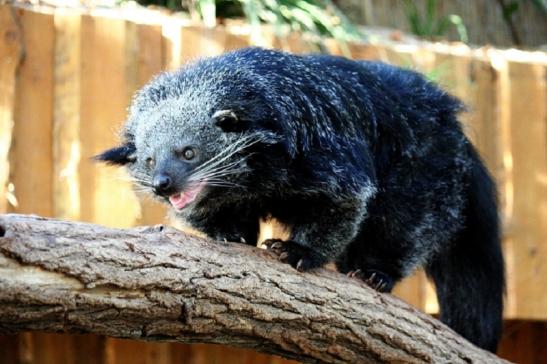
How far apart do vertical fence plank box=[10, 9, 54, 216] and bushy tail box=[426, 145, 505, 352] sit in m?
2.18

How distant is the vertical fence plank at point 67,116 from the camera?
216 inches

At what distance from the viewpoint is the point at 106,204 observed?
5.56 metres

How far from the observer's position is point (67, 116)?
18.2 feet

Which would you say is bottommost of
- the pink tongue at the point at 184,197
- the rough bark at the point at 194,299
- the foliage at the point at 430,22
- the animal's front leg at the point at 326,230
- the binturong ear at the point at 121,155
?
the rough bark at the point at 194,299

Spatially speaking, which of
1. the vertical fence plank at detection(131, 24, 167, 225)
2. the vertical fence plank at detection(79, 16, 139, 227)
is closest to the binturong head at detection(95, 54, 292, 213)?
the vertical fence plank at detection(79, 16, 139, 227)

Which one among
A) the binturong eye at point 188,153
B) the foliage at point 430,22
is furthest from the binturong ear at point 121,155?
the foliage at point 430,22

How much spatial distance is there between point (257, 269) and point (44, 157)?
7.41 feet

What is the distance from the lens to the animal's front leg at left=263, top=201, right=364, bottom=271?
4.08m

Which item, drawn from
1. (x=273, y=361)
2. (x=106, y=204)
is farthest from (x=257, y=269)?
(x=273, y=361)

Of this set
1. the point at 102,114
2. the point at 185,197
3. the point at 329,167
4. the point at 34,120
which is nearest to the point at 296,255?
the point at 329,167

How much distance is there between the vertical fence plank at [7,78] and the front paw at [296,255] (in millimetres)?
1961

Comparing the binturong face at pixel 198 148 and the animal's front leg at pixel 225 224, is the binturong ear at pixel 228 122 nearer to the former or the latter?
the binturong face at pixel 198 148

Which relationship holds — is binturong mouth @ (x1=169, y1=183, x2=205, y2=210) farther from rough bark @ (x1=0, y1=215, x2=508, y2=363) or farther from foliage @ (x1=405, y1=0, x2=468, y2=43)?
foliage @ (x1=405, y1=0, x2=468, y2=43)

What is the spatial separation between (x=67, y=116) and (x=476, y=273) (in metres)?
2.41
